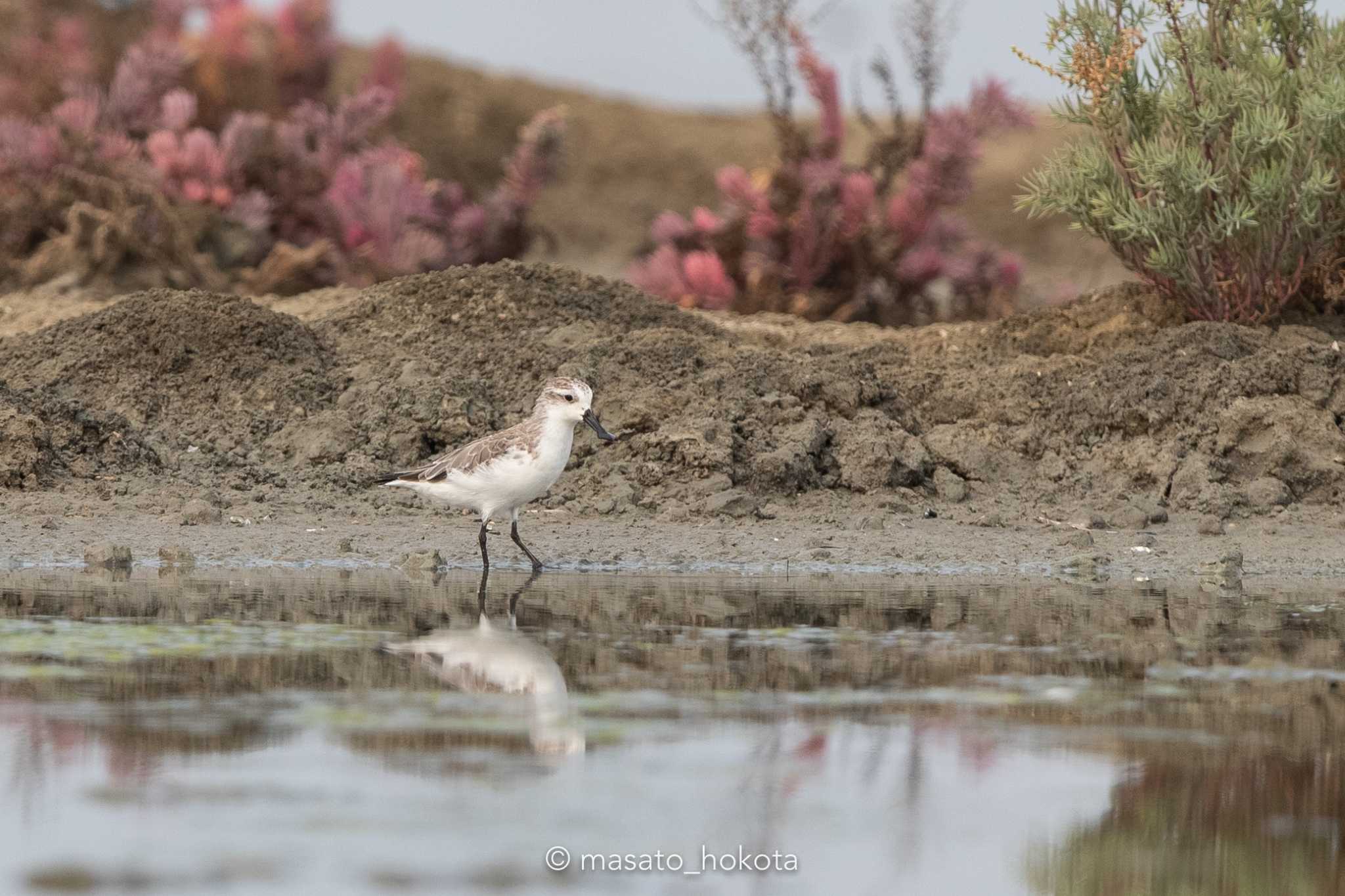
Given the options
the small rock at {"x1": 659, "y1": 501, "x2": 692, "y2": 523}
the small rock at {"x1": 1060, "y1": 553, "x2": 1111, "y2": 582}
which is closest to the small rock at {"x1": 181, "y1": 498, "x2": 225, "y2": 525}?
the small rock at {"x1": 659, "y1": 501, "x2": 692, "y2": 523}

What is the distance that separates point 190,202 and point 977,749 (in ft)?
43.0

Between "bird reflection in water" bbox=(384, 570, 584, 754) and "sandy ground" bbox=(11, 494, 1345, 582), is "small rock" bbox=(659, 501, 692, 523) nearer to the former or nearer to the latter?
"sandy ground" bbox=(11, 494, 1345, 582)

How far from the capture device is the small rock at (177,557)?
9633 mm

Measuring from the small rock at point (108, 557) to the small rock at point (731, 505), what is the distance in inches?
130

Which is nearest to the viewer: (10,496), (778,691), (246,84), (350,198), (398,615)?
(778,691)

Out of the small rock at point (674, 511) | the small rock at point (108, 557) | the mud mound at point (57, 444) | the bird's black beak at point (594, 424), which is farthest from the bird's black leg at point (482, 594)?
the mud mound at point (57, 444)

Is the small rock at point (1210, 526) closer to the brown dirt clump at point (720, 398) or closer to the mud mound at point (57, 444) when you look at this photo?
the brown dirt clump at point (720, 398)

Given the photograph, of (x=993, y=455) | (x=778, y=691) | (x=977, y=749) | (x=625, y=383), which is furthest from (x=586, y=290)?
(x=977, y=749)

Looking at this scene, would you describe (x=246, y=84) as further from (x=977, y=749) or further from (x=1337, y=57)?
(x=977, y=749)

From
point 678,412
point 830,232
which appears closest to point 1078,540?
point 678,412

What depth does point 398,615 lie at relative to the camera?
7.96 meters

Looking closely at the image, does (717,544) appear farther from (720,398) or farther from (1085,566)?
(1085,566)

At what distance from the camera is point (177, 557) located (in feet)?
31.8

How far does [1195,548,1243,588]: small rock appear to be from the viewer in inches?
371
